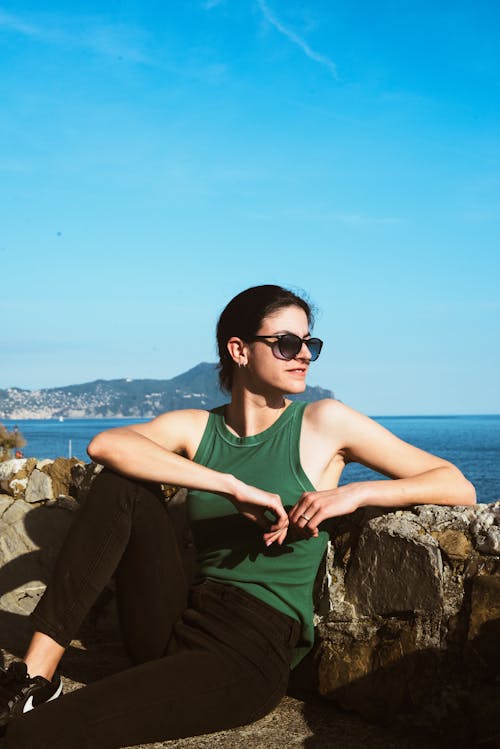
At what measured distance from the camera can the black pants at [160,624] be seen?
2.53m

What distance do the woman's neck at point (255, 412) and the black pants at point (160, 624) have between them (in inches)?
18.1

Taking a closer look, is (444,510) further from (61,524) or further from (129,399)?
(129,399)

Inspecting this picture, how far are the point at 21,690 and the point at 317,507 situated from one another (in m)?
1.06

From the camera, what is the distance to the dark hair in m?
3.14

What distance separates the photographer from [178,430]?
3158mm

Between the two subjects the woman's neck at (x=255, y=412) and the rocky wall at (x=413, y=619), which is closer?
the rocky wall at (x=413, y=619)

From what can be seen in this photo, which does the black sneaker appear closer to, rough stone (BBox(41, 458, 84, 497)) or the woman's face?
the woman's face

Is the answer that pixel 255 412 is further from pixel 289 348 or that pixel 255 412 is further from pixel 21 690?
pixel 21 690

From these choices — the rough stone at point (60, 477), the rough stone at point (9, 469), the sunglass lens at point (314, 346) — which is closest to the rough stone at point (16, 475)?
the rough stone at point (9, 469)

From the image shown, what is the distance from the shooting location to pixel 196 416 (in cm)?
323

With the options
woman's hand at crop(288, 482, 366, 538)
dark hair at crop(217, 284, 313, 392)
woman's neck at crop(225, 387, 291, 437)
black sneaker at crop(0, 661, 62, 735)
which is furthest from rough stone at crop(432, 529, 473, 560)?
black sneaker at crop(0, 661, 62, 735)

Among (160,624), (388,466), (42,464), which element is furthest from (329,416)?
(42,464)

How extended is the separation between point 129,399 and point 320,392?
4450cm

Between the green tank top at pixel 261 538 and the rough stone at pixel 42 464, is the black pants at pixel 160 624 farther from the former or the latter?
the rough stone at pixel 42 464
